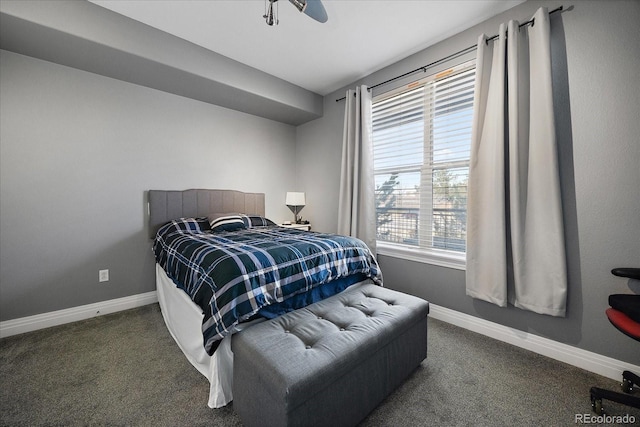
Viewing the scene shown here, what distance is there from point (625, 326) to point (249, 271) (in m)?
1.92

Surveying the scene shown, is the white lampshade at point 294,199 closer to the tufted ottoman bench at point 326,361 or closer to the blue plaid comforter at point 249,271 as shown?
the blue plaid comforter at point 249,271

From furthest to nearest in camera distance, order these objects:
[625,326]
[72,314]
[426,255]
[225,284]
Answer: [426,255], [72,314], [225,284], [625,326]

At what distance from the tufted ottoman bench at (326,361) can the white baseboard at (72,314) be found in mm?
2099

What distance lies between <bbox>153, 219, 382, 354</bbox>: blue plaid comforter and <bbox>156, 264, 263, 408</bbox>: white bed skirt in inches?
3.3

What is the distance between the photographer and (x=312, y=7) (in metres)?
1.49

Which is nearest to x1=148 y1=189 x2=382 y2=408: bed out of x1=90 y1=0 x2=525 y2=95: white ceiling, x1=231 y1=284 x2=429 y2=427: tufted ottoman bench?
x1=231 y1=284 x2=429 y2=427: tufted ottoman bench

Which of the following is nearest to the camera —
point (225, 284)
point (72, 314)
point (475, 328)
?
point (225, 284)

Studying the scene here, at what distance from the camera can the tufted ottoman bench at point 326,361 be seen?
1057mm

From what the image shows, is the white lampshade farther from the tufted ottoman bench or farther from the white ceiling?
the tufted ottoman bench

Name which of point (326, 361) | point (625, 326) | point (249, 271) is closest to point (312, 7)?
point (249, 271)

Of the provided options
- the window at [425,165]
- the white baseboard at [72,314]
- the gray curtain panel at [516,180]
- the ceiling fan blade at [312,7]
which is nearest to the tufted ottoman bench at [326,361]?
the gray curtain panel at [516,180]

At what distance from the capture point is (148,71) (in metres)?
2.50

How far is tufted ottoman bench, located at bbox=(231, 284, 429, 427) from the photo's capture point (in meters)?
1.06

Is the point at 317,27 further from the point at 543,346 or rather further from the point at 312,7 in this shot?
the point at 543,346
